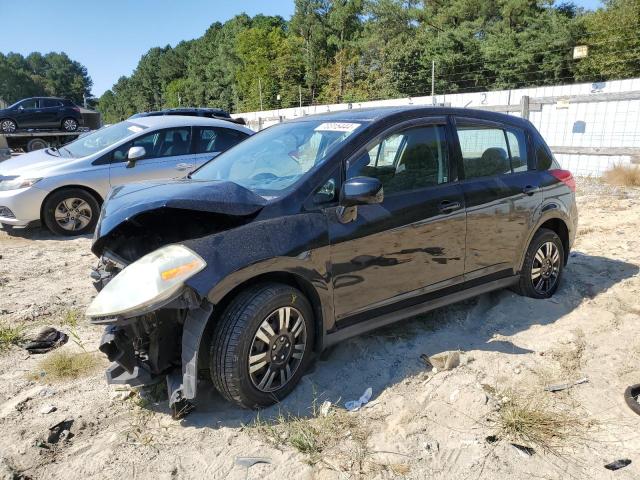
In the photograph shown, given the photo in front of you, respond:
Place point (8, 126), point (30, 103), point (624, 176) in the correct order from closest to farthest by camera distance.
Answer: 1. point (624, 176)
2. point (8, 126)
3. point (30, 103)

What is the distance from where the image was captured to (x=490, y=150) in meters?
4.15

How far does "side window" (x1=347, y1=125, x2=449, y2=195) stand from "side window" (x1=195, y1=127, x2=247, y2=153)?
4.77 m

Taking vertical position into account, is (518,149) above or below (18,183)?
above

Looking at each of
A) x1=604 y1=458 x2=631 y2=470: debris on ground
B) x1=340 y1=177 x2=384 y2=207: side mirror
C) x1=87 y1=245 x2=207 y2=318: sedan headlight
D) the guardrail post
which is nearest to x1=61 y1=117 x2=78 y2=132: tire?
the guardrail post

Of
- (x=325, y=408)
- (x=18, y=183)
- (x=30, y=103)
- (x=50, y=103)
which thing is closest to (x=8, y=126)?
(x=30, y=103)

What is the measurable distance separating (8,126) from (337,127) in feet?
69.2

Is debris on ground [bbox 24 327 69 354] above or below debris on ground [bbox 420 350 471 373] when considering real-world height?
above

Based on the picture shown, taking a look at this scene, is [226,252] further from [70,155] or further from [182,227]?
[70,155]

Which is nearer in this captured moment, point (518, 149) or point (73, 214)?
point (518, 149)

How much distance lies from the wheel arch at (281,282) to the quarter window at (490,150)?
1688mm

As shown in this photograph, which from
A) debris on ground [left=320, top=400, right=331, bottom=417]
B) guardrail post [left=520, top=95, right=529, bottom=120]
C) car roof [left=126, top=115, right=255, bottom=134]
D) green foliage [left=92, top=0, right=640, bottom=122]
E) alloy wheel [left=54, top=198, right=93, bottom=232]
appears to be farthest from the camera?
green foliage [left=92, top=0, right=640, bottom=122]

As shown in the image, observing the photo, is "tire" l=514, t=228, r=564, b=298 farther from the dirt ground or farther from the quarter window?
the quarter window

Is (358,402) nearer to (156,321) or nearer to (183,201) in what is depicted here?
(156,321)

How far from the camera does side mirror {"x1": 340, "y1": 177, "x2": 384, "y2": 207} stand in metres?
2.89
